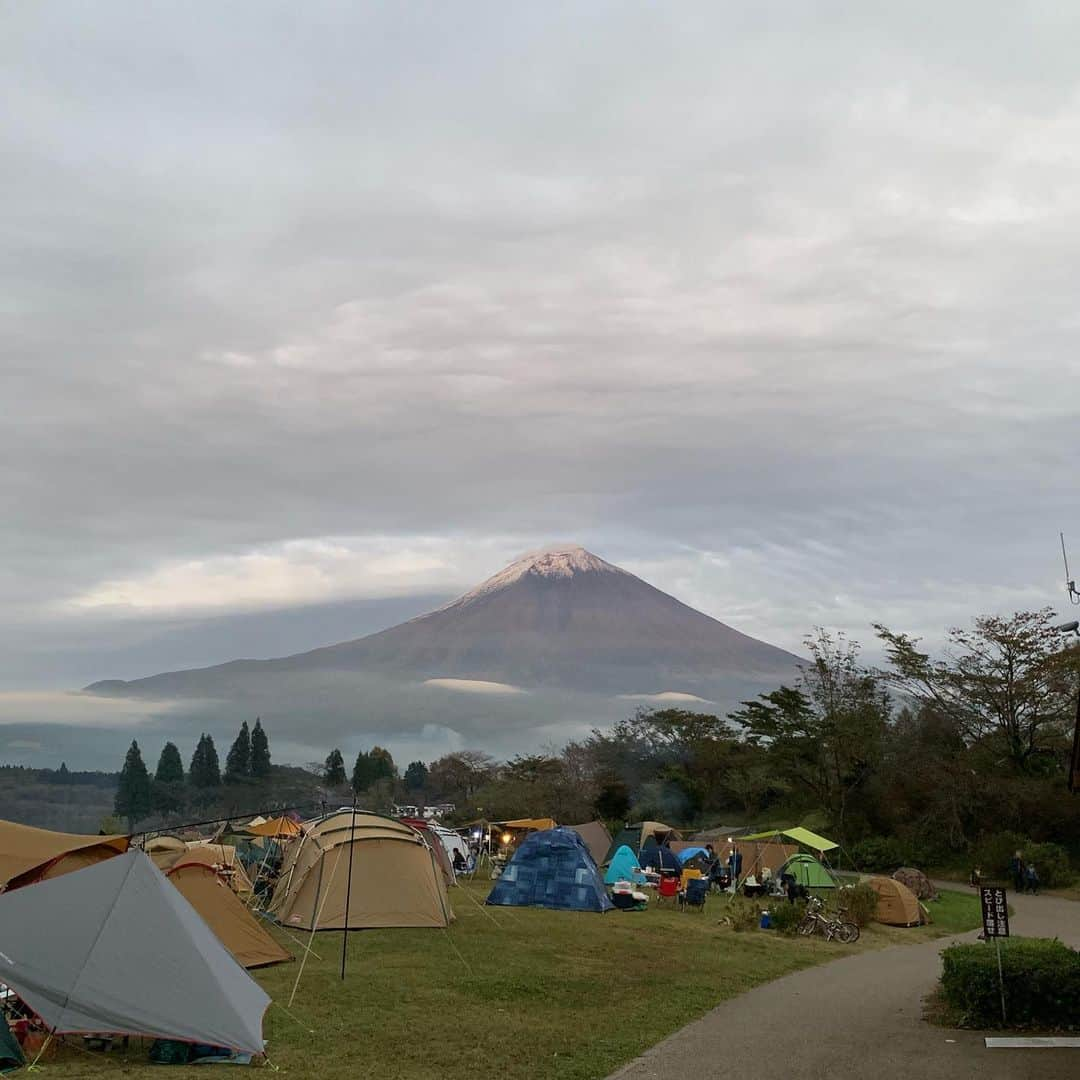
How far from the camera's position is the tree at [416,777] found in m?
77.2

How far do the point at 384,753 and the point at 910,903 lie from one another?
Answer: 252 feet

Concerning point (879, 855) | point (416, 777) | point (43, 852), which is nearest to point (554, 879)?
point (43, 852)

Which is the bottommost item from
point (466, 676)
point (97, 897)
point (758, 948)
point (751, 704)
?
point (758, 948)

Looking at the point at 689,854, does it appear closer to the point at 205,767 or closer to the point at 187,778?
the point at 205,767

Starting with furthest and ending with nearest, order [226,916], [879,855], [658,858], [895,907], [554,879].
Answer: [879,855], [658,858], [895,907], [554,879], [226,916]

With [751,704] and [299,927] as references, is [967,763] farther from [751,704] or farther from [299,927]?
[299,927]

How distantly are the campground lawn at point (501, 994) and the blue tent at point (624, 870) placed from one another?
6817 millimetres

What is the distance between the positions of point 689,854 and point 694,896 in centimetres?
738

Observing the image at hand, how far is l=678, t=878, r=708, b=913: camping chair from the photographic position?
72.4 feet

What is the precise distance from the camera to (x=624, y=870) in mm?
26484

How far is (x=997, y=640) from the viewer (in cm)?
3762

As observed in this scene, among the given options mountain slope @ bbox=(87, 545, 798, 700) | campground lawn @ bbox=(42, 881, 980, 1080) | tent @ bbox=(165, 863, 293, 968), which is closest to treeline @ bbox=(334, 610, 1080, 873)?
campground lawn @ bbox=(42, 881, 980, 1080)

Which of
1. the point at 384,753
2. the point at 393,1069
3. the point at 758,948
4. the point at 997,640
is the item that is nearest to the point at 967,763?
the point at 997,640

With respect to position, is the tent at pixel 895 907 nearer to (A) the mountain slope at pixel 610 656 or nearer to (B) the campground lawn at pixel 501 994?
(B) the campground lawn at pixel 501 994
